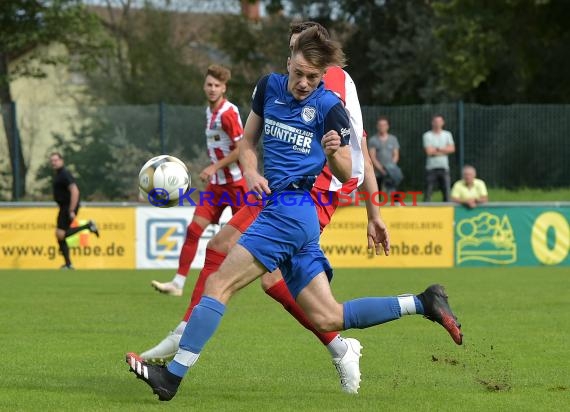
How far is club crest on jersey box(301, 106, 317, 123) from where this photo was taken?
6.61m

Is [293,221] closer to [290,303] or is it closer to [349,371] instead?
[290,303]

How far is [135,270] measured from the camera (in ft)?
65.4

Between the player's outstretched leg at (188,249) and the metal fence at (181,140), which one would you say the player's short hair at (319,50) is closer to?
the player's outstretched leg at (188,249)

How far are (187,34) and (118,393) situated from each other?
173 feet

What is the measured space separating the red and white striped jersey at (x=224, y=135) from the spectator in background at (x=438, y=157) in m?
10.9

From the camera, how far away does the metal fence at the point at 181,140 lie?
2347 cm

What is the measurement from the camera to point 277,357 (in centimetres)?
884

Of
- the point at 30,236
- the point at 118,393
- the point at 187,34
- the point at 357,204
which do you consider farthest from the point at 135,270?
the point at 187,34

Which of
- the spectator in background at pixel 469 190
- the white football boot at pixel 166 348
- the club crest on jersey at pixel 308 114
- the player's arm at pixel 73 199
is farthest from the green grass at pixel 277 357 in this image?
the spectator in background at pixel 469 190

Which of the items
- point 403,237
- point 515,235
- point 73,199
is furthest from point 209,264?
point 515,235

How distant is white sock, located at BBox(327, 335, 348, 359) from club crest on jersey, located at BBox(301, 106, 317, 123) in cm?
156

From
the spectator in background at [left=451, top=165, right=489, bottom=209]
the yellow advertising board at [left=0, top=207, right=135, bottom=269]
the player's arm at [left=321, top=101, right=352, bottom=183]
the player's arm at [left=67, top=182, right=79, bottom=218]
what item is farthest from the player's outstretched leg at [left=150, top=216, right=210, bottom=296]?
the spectator in background at [left=451, top=165, right=489, bottom=209]

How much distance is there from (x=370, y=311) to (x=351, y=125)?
1181 mm

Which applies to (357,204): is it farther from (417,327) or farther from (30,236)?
(417,327)
